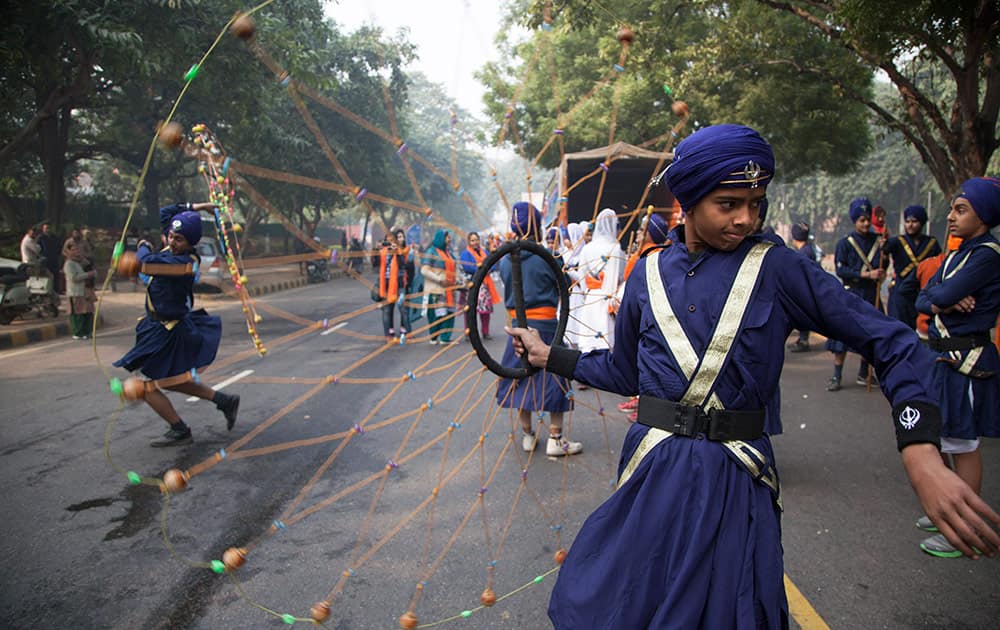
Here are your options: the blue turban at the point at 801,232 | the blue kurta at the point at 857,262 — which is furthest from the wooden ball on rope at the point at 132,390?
the blue turban at the point at 801,232

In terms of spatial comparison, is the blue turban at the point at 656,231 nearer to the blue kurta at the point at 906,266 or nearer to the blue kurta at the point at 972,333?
the blue kurta at the point at 972,333

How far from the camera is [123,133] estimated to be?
68.9 feet

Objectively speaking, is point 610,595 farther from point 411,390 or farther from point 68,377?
point 68,377

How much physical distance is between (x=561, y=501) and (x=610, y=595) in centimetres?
256

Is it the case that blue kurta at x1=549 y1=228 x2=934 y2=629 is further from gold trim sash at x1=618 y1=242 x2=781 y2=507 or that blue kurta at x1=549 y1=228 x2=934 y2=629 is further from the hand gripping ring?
the hand gripping ring

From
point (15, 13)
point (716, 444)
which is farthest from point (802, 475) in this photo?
point (15, 13)

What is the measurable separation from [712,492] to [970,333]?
2.80 metres

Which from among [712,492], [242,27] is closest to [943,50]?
[712,492]

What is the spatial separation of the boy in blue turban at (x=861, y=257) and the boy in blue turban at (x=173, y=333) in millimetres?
6065

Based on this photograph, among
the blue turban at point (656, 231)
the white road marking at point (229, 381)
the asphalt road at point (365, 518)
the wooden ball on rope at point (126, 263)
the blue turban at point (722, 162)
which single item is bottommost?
the asphalt road at point (365, 518)

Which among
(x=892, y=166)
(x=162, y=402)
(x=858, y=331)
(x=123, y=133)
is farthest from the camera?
(x=892, y=166)

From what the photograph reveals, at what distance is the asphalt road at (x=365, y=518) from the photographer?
3.11 m

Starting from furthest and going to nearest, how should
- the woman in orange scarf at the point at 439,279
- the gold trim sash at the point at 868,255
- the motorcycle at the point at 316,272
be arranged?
1. the motorcycle at the point at 316,272
2. the gold trim sash at the point at 868,255
3. the woman in orange scarf at the point at 439,279

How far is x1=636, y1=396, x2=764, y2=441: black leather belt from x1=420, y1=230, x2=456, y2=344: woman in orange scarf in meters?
0.92
